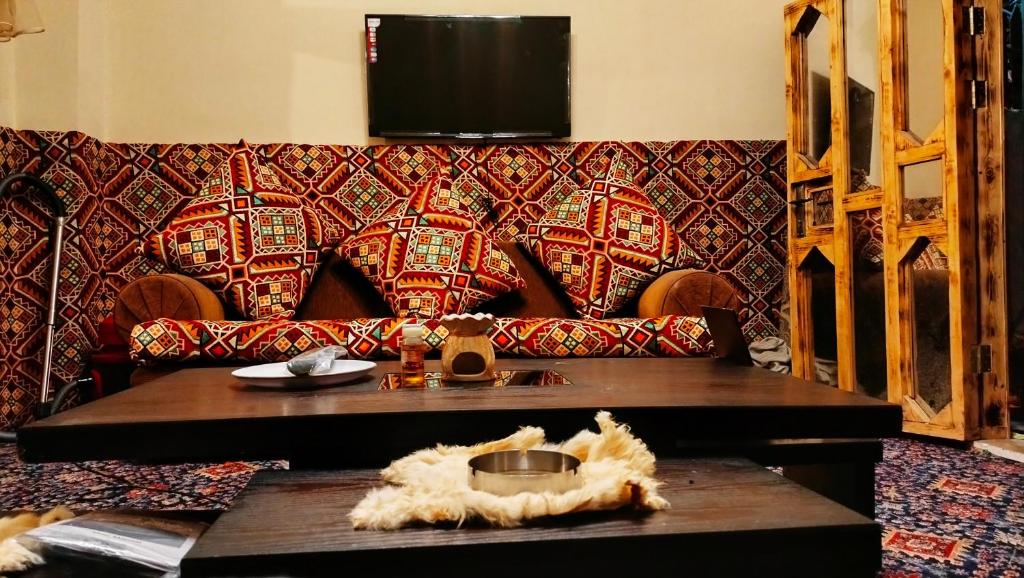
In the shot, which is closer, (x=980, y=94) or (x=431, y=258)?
(x=980, y=94)

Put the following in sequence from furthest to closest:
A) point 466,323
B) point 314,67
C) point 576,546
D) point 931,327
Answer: point 314,67 → point 931,327 → point 466,323 → point 576,546

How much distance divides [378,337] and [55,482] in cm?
106

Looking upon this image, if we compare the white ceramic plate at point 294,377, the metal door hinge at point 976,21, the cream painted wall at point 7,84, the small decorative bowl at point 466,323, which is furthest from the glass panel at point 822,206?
the cream painted wall at point 7,84

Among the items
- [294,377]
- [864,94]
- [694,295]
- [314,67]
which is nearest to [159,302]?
[294,377]

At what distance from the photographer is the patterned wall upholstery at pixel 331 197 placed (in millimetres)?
3135

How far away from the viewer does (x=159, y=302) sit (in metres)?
2.48

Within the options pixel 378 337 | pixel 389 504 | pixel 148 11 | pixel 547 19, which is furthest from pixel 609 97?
pixel 389 504

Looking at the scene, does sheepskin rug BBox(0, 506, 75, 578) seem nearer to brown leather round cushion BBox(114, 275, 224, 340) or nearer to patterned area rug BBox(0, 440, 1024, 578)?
patterned area rug BBox(0, 440, 1024, 578)

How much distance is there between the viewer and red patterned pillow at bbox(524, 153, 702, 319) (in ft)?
9.60

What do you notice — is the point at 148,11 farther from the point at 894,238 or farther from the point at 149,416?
the point at 894,238

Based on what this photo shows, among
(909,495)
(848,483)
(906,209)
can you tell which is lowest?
(909,495)

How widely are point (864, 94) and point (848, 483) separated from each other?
2180mm

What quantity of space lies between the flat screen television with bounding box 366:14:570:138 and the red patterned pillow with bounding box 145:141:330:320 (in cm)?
69

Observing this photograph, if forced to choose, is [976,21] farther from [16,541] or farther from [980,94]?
[16,541]
